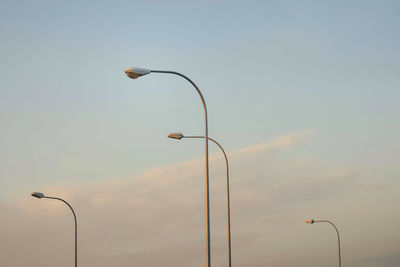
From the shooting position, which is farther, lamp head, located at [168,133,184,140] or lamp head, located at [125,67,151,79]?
lamp head, located at [168,133,184,140]

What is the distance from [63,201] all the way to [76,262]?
4.18 metres

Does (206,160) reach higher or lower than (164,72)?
lower

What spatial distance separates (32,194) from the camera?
131 ft

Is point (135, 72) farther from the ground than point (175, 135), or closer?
farther from the ground

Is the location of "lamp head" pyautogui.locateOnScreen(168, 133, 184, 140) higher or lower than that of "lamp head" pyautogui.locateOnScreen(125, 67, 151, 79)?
lower

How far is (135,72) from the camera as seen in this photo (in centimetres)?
2344

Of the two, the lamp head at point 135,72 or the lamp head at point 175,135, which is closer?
the lamp head at point 135,72

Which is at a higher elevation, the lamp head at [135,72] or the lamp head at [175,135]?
the lamp head at [135,72]

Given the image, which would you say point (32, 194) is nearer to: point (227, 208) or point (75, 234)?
point (75, 234)

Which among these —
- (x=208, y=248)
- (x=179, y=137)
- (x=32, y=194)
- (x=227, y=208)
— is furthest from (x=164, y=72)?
(x=32, y=194)

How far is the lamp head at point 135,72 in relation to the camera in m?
23.3

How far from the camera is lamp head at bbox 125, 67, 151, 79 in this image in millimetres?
23297

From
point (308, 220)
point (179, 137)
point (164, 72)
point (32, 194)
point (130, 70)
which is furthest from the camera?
point (308, 220)

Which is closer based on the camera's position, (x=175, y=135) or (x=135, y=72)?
(x=135, y=72)
